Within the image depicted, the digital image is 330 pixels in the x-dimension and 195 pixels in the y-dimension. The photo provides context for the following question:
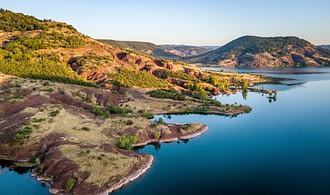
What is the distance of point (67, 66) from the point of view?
146 meters

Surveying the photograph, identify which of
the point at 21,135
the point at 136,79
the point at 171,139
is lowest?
the point at 171,139

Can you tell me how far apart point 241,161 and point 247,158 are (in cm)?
256

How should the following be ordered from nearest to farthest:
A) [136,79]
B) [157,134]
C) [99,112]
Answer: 1. [157,134]
2. [99,112]
3. [136,79]

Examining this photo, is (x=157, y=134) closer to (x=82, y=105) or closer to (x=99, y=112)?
(x=99, y=112)

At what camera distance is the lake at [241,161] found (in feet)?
184

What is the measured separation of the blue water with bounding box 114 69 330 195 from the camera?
56.2 meters

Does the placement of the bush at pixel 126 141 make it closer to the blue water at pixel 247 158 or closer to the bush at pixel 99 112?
the blue water at pixel 247 158

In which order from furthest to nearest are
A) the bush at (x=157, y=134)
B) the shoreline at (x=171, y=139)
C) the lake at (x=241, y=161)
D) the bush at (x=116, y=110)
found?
the bush at (x=116, y=110) → the bush at (x=157, y=134) → the shoreline at (x=171, y=139) → the lake at (x=241, y=161)

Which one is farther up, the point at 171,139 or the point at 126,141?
the point at 126,141

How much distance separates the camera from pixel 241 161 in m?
68.9

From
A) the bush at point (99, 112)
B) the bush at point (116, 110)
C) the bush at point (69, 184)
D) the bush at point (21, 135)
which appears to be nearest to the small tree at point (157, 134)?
the bush at point (99, 112)


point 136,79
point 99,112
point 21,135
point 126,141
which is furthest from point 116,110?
point 136,79

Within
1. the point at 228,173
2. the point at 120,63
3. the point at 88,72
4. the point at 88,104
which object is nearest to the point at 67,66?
the point at 88,72

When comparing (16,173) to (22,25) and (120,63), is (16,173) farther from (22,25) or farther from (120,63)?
(22,25)
